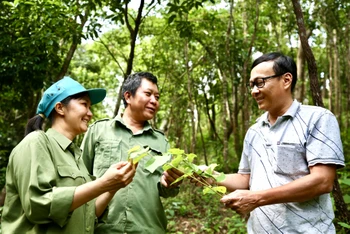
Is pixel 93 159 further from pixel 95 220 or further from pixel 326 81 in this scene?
pixel 326 81

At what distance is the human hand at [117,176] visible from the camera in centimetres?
180

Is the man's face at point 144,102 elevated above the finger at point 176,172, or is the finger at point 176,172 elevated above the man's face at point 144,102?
the man's face at point 144,102

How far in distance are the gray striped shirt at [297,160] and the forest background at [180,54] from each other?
1.64 metres

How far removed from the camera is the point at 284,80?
7.36 feet

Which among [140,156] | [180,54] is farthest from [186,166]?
[180,54]

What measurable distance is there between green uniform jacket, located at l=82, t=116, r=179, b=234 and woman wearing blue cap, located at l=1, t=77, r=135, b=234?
42cm

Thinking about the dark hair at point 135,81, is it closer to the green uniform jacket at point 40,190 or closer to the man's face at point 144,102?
the man's face at point 144,102

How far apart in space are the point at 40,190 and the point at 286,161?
1316 millimetres

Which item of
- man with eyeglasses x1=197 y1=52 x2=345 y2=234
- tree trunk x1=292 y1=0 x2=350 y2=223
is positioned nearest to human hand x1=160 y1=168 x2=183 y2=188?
man with eyeglasses x1=197 y1=52 x2=345 y2=234

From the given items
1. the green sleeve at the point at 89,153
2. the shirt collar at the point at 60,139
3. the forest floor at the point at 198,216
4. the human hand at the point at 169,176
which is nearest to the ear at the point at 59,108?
the shirt collar at the point at 60,139

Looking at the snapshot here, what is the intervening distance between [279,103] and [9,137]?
9.28 m

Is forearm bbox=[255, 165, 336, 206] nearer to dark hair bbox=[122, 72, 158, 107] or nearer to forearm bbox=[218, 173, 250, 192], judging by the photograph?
forearm bbox=[218, 173, 250, 192]

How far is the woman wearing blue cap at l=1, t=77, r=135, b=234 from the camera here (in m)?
1.73

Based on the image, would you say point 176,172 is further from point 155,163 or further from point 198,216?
point 198,216
